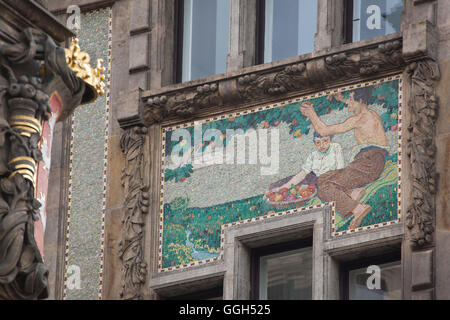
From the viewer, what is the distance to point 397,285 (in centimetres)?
2414

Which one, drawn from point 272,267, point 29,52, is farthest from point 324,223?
point 29,52

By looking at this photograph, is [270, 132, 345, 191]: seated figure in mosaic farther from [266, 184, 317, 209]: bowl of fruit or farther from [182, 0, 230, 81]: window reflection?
[182, 0, 230, 81]: window reflection

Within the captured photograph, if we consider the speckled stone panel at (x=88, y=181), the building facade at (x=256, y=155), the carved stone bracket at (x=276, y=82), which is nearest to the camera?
the building facade at (x=256, y=155)

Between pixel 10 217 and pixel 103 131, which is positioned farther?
pixel 103 131

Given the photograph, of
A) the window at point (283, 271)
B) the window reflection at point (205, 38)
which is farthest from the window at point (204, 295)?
the window reflection at point (205, 38)

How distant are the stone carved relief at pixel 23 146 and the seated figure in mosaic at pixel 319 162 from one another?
20.2ft

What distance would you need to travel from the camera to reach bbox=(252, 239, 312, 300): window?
24875 millimetres

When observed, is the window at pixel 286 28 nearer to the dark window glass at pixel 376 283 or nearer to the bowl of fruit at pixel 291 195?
the bowl of fruit at pixel 291 195

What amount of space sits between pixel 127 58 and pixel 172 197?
7.36ft

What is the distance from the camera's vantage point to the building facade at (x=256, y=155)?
24328mm

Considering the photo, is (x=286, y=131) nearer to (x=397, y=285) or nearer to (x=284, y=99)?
(x=284, y=99)

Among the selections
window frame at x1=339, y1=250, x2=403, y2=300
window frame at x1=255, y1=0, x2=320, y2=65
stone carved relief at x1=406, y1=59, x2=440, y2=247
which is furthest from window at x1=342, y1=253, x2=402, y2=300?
window frame at x1=255, y1=0, x2=320, y2=65

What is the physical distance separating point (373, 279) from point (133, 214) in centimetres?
331

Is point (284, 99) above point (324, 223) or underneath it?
above
